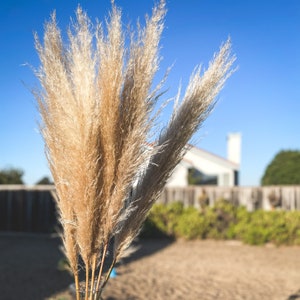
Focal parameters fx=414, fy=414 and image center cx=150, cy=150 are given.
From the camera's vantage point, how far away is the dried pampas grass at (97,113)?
1.30 meters

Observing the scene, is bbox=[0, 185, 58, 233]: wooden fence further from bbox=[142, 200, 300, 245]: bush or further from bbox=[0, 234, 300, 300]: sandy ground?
bbox=[142, 200, 300, 245]: bush

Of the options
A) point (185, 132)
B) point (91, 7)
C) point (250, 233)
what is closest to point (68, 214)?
point (185, 132)

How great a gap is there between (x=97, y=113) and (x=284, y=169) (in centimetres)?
1450

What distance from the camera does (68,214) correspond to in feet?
4.67

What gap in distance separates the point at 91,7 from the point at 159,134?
539 mm

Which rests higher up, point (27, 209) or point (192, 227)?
point (27, 209)

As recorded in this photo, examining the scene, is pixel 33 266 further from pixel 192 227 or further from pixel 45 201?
pixel 45 201

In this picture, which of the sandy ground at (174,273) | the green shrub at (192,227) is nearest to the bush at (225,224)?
the green shrub at (192,227)

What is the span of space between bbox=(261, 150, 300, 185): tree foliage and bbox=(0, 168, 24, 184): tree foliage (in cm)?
925

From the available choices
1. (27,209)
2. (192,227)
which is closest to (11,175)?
(27,209)

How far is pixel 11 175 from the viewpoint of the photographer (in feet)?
50.7

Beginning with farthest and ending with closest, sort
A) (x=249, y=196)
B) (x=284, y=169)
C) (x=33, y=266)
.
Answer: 1. (x=284, y=169)
2. (x=249, y=196)
3. (x=33, y=266)

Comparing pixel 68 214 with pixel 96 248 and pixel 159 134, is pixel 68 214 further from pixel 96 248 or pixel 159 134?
pixel 159 134

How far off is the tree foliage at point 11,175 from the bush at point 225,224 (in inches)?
271
